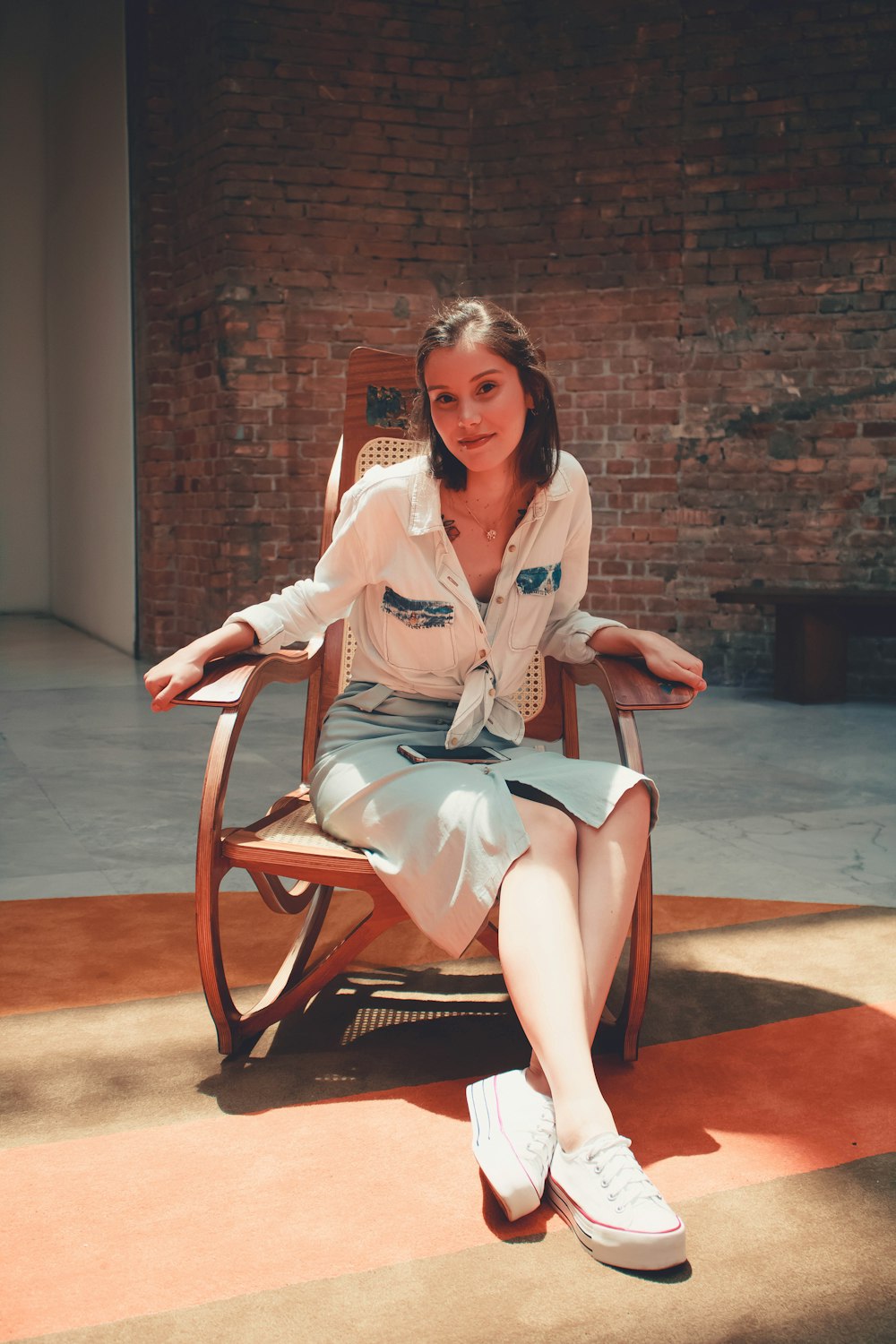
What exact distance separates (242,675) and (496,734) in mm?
430

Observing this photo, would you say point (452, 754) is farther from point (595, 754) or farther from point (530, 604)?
point (595, 754)

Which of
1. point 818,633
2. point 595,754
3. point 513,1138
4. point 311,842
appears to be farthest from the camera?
point 818,633

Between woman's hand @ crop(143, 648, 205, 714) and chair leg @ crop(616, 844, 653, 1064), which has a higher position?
woman's hand @ crop(143, 648, 205, 714)

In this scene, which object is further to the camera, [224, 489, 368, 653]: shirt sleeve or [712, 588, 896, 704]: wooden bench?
[712, 588, 896, 704]: wooden bench

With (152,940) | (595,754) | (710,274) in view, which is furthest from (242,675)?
(710,274)

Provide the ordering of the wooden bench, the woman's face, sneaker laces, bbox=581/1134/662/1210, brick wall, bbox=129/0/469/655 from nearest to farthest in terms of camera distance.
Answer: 1. sneaker laces, bbox=581/1134/662/1210
2. the woman's face
3. the wooden bench
4. brick wall, bbox=129/0/469/655

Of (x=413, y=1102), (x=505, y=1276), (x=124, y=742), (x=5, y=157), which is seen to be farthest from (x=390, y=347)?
(x=505, y=1276)

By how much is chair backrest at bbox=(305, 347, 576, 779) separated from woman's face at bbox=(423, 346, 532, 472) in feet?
1.60

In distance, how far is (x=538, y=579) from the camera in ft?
7.14

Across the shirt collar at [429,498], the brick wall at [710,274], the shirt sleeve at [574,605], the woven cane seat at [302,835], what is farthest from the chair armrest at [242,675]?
the brick wall at [710,274]

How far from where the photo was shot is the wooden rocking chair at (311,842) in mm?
1896

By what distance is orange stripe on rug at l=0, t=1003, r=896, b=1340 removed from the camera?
146 centimetres

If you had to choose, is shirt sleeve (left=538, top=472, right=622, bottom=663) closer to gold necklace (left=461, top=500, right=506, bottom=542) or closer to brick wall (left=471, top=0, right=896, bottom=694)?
gold necklace (left=461, top=500, right=506, bottom=542)

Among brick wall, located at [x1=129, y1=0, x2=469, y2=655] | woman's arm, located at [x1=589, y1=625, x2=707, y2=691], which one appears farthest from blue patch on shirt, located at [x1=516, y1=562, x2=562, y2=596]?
brick wall, located at [x1=129, y1=0, x2=469, y2=655]
